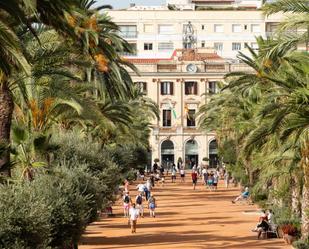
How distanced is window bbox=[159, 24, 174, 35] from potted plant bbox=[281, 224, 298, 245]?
80287 mm

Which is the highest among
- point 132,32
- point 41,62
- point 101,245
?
point 132,32

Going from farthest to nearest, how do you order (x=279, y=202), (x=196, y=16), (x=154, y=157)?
(x=196, y=16)
(x=154, y=157)
(x=279, y=202)

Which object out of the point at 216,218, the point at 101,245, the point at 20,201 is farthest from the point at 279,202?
the point at 20,201

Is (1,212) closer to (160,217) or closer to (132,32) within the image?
(160,217)

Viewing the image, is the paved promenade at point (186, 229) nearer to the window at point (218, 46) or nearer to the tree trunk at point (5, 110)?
the tree trunk at point (5, 110)

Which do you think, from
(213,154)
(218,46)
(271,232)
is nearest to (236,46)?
(218,46)

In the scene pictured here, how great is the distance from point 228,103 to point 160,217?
374 inches

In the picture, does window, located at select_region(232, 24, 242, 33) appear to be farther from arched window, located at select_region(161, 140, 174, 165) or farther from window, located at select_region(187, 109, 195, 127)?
arched window, located at select_region(161, 140, 174, 165)

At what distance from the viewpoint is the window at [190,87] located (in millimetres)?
96312

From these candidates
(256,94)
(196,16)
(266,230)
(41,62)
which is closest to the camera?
(41,62)

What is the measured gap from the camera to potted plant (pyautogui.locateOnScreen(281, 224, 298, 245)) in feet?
88.8

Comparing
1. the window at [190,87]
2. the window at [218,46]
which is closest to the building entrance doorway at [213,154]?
the window at [190,87]

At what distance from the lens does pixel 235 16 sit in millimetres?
106750

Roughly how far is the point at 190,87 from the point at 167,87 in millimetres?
2737
